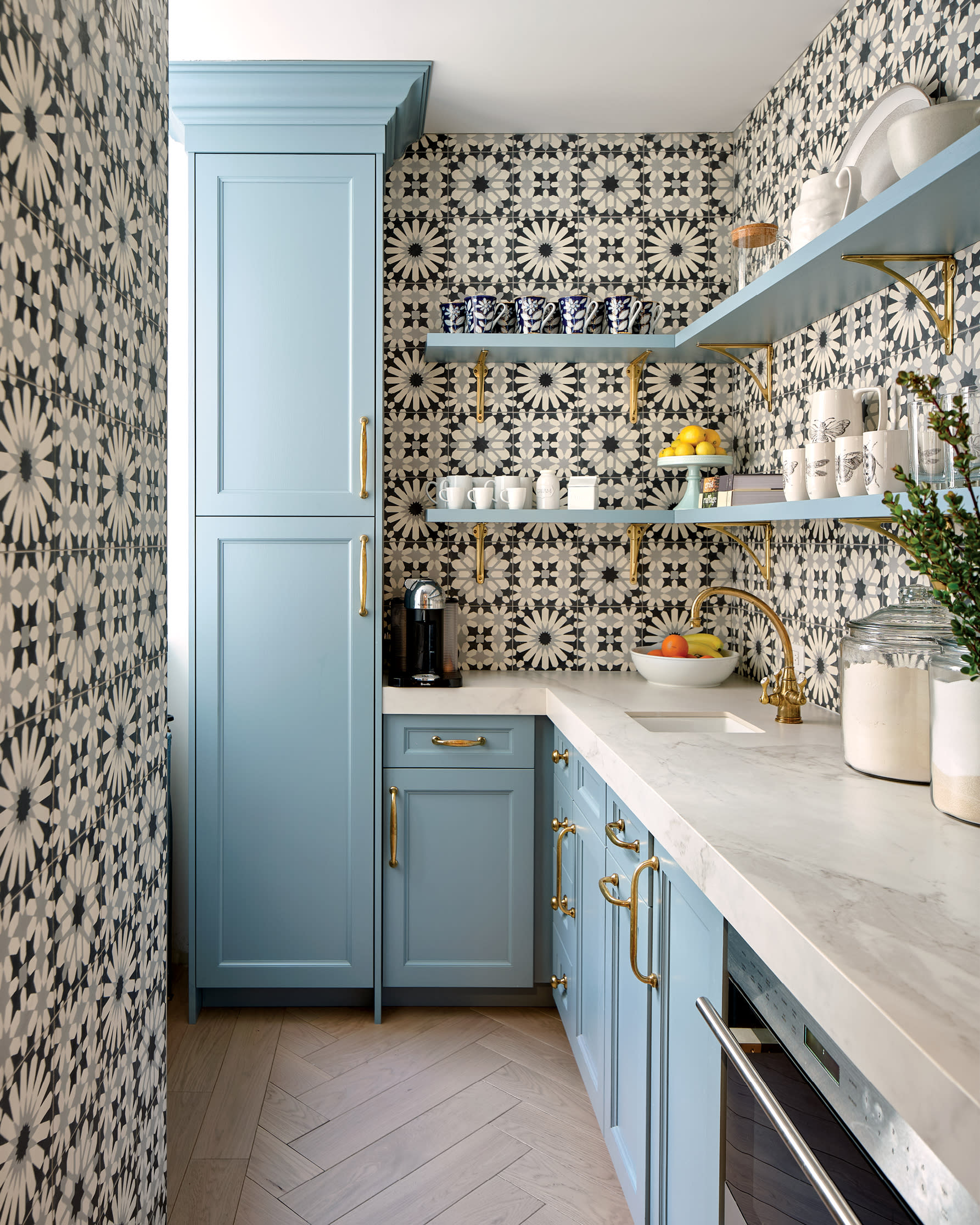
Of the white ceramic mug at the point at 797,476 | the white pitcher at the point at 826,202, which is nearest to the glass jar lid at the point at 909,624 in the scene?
the white ceramic mug at the point at 797,476

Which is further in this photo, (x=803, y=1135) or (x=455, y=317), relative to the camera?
(x=455, y=317)

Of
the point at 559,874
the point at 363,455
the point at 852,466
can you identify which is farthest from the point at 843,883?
the point at 363,455

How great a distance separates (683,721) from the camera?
Result: 216 centimetres

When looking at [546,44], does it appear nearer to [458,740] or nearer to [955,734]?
[458,740]

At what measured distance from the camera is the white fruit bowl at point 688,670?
2490 millimetres

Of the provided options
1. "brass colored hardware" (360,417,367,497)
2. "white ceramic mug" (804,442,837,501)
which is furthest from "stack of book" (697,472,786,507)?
"brass colored hardware" (360,417,367,497)

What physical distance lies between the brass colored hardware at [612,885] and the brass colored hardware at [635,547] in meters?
1.31

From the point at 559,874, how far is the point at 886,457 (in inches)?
55.5

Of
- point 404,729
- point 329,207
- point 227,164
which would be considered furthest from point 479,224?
point 404,729

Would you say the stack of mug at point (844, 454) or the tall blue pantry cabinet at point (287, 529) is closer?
the stack of mug at point (844, 454)

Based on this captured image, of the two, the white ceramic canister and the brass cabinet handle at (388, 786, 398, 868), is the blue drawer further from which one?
the white ceramic canister

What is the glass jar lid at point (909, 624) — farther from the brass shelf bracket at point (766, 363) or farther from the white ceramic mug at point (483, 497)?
the white ceramic mug at point (483, 497)

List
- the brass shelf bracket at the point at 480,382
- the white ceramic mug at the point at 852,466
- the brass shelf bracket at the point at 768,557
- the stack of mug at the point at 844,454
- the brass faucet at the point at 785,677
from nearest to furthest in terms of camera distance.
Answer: the stack of mug at the point at 844,454, the white ceramic mug at the point at 852,466, the brass faucet at the point at 785,677, the brass shelf bracket at the point at 768,557, the brass shelf bracket at the point at 480,382

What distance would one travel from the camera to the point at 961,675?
3.81 ft
